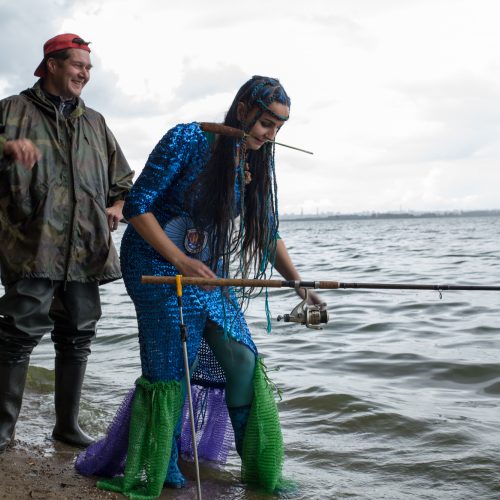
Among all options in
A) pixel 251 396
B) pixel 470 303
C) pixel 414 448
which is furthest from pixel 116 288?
pixel 251 396

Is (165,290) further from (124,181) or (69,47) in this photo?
(69,47)

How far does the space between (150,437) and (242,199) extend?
116 centimetres

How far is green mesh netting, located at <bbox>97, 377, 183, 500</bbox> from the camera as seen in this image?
11.5 feet

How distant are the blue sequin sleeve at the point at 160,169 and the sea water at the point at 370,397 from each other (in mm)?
1370

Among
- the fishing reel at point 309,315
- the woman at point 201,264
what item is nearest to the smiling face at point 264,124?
the woman at point 201,264

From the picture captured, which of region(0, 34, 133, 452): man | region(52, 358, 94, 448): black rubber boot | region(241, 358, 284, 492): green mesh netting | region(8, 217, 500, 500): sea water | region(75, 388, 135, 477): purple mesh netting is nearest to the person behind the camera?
region(241, 358, 284, 492): green mesh netting

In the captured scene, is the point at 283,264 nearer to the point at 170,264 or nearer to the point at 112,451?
the point at 170,264

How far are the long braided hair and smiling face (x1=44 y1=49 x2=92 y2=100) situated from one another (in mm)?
1010

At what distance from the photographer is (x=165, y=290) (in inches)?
136

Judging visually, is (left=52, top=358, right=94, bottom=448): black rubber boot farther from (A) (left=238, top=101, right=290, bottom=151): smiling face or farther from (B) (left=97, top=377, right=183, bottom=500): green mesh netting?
(A) (left=238, top=101, right=290, bottom=151): smiling face

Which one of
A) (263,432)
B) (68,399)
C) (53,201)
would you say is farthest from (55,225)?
(263,432)

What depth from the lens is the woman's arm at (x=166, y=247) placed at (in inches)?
128

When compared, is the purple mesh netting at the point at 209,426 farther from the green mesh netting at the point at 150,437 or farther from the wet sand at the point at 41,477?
the wet sand at the point at 41,477

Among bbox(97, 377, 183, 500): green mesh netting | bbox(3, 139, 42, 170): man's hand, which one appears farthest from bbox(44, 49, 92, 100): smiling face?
bbox(97, 377, 183, 500): green mesh netting
